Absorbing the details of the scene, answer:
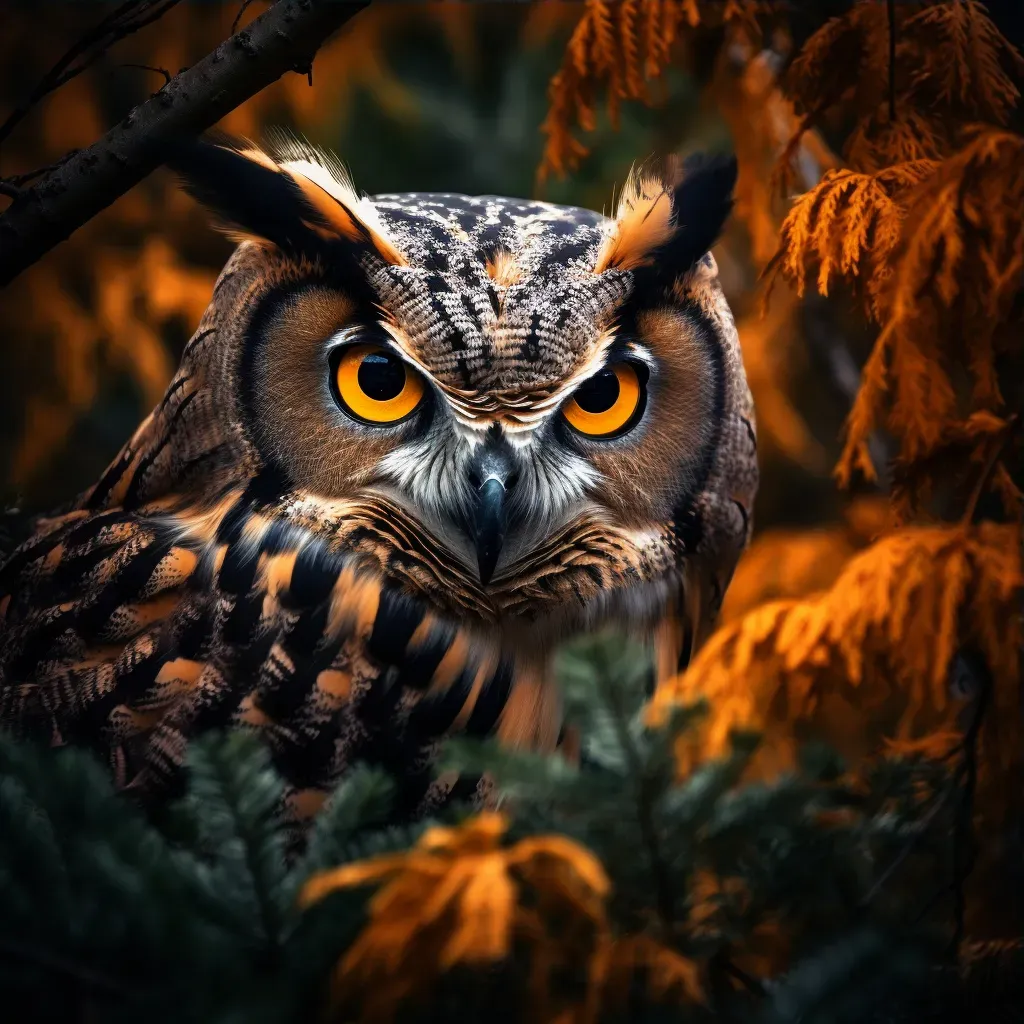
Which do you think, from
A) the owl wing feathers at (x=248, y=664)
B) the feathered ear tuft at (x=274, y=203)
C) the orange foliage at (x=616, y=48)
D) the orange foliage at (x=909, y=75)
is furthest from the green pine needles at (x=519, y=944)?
the orange foliage at (x=616, y=48)

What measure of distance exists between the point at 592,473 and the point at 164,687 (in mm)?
601

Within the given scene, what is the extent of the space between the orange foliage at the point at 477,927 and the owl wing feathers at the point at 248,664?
1.64 feet

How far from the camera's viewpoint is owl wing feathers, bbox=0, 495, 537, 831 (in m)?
1.23


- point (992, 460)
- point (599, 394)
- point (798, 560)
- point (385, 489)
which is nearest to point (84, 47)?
point (385, 489)

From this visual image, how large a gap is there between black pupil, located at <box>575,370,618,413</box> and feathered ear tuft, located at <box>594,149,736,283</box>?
0.45 ft

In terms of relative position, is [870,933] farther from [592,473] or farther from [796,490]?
[796,490]

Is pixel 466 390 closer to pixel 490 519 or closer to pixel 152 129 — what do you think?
pixel 490 519

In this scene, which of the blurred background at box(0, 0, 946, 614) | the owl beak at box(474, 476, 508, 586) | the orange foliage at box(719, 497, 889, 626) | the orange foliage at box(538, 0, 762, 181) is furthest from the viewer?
the blurred background at box(0, 0, 946, 614)

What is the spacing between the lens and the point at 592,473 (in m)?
1.33

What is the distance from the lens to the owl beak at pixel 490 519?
121cm

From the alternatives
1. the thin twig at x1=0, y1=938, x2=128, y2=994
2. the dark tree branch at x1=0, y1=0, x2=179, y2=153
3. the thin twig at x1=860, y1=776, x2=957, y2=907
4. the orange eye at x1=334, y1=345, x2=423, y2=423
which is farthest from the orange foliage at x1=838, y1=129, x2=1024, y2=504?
the thin twig at x1=0, y1=938, x2=128, y2=994

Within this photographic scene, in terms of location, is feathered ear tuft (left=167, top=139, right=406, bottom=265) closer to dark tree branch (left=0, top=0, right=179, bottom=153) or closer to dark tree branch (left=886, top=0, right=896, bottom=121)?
dark tree branch (left=0, top=0, right=179, bottom=153)

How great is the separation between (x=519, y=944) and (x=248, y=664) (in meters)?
0.61

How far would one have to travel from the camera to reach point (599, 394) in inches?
52.0
